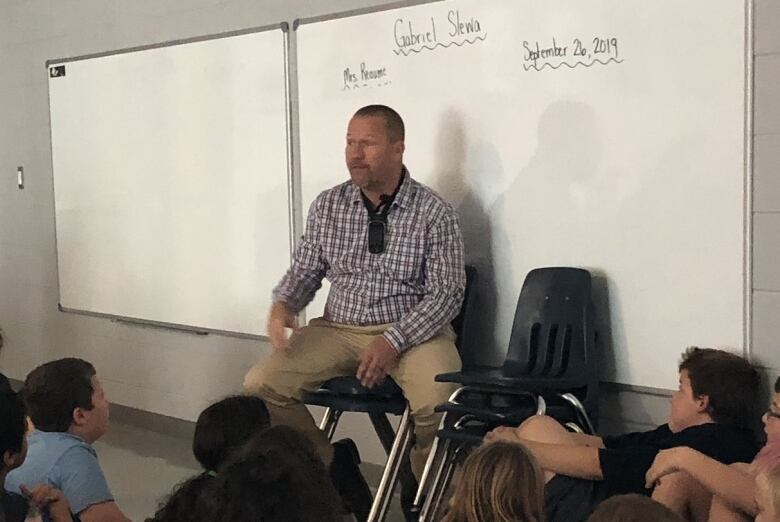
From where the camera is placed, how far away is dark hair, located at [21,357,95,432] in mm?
2449

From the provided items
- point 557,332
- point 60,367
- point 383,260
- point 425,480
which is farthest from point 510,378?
point 60,367

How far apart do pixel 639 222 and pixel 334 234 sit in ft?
3.20

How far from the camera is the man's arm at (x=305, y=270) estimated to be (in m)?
3.35

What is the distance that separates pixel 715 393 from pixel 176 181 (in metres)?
2.68

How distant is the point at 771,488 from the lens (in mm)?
1861

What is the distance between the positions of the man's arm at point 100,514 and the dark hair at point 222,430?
33 cm

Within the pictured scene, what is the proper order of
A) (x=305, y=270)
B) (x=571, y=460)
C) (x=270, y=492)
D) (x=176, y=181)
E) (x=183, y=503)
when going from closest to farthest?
1. (x=270, y=492)
2. (x=183, y=503)
3. (x=571, y=460)
4. (x=305, y=270)
5. (x=176, y=181)

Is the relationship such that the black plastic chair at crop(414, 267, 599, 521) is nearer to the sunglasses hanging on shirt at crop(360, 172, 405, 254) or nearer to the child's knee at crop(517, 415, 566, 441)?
the child's knee at crop(517, 415, 566, 441)

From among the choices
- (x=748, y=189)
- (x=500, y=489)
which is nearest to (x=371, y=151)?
(x=748, y=189)

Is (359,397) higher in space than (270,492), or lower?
Result: lower

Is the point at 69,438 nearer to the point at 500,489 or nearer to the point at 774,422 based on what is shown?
the point at 500,489

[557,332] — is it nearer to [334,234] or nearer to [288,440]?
[334,234]

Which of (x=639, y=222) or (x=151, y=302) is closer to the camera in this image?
(x=639, y=222)

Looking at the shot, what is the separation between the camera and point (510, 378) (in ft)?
9.25
